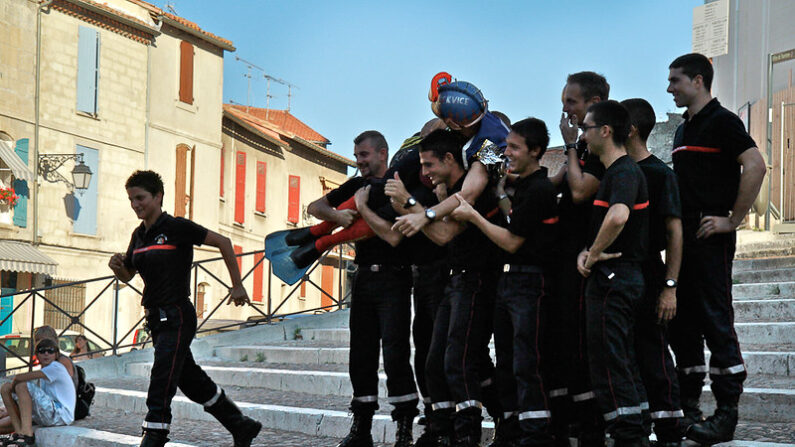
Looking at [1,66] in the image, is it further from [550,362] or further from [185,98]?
[550,362]

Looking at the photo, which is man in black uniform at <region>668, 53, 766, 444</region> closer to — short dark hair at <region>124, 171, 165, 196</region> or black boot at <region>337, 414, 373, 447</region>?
black boot at <region>337, 414, 373, 447</region>

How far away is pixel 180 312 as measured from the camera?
5.99 meters

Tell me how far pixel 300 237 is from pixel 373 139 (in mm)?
744

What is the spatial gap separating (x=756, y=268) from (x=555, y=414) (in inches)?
238

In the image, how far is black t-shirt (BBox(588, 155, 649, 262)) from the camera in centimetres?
459

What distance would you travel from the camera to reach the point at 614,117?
4.73 metres

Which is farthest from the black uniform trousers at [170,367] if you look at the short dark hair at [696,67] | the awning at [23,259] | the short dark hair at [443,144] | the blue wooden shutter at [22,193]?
the blue wooden shutter at [22,193]

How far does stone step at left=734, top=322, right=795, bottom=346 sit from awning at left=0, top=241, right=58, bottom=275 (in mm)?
19054

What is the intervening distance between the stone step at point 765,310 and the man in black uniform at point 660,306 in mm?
3463

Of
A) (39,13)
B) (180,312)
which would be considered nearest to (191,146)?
(39,13)

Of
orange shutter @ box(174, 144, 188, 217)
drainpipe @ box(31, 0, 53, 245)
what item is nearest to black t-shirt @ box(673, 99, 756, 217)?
drainpipe @ box(31, 0, 53, 245)

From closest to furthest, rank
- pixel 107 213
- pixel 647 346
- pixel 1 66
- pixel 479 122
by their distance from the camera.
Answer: pixel 647 346 < pixel 479 122 < pixel 1 66 < pixel 107 213

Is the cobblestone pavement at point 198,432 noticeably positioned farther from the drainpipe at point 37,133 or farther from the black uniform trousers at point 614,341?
the drainpipe at point 37,133

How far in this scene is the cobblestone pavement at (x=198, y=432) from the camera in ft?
22.3
